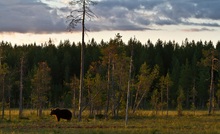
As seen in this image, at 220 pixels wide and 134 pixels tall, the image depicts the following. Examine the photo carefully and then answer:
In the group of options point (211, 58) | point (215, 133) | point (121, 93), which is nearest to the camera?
point (215, 133)

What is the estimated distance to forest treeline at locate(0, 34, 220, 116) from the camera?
66.8 metres

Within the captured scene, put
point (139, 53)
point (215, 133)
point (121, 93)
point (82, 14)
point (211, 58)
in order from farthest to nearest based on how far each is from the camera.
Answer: point (139, 53) → point (211, 58) → point (121, 93) → point (82, 14) → point (215, 133)

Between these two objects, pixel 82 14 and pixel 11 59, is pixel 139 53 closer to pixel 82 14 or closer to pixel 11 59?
pixel 11 59

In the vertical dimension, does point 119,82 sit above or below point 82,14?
below

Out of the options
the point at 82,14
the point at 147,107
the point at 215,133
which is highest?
the point at 82,14

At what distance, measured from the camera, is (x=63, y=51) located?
17675 centimetres

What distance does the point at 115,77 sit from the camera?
67.5 metres

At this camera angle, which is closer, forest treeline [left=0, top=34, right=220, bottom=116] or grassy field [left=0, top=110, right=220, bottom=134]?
grassy field [left=0, top=110, right=220, bottom=134]

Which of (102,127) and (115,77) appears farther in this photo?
(115,77)

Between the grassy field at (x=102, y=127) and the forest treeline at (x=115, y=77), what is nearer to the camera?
the grassy field at (x=102, y=127)

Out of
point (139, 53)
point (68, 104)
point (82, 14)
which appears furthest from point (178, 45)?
point (82, 14)

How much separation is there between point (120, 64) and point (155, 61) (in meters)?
86.9

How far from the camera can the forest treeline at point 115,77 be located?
66.8 meters

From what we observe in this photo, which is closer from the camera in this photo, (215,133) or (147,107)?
(215,133)
